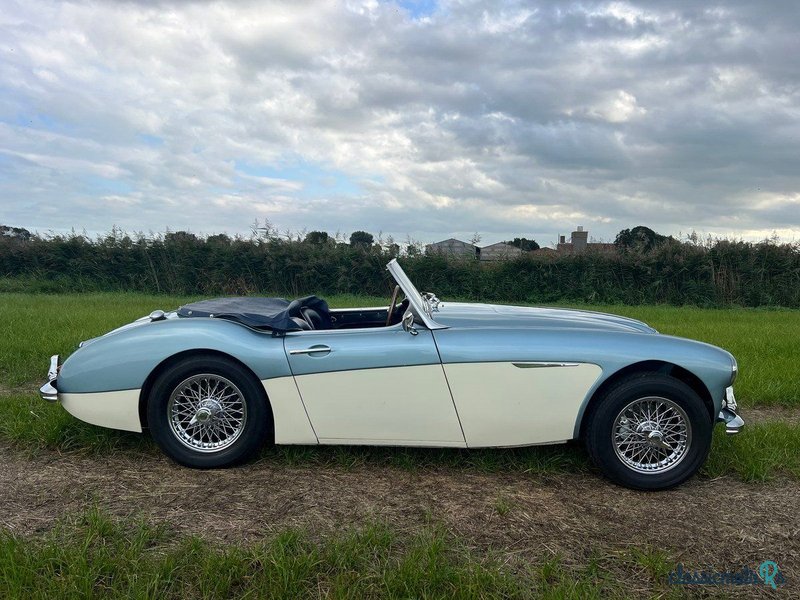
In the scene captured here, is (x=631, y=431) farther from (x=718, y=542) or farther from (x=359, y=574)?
(x=359, y=574)

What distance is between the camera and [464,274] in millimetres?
17484

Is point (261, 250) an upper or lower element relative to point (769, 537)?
upper

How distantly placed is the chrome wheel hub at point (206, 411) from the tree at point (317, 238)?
1513 centimetres

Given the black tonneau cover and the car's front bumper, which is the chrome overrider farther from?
the car's front bumper

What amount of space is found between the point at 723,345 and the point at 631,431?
5263 millimetres

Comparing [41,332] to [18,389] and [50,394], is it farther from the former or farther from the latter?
[50,394]

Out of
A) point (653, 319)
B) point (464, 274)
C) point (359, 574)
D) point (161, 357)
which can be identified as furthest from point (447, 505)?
point (464, 274)

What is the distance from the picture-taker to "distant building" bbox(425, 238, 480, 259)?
701 inches

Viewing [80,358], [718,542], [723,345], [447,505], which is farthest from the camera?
[723,345]

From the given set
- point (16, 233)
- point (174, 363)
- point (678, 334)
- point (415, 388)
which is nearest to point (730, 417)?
point (415, 388)

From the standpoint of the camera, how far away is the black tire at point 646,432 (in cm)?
320

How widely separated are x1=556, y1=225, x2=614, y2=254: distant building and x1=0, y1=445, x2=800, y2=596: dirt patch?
47.7 ft

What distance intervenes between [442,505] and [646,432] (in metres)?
1.25

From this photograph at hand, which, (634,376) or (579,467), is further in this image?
(579,467)
